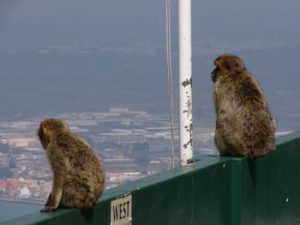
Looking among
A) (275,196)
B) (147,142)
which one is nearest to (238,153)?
(275,196)

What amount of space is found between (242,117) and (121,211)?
289 cm

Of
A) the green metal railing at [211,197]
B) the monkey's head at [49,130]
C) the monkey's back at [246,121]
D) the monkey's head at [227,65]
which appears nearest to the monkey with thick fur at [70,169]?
the monkey's head at [49,130]

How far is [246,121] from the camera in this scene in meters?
9.81

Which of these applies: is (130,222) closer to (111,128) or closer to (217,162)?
(217,162)

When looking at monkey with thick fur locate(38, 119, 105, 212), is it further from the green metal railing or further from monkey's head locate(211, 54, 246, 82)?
monkey's head locate(211, 54, 246, 82)

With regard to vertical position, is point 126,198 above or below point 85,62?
below

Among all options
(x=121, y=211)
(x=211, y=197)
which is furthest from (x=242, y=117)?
(x=121, y=211)

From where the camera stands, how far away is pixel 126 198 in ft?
23.9

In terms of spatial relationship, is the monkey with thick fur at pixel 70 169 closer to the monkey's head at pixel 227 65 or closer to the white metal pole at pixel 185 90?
the white metal pole at pixel 185 90

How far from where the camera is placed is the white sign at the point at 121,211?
23.4 feet

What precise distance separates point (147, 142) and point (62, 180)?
25.8 ft

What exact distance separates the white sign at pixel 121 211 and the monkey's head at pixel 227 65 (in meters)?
3.20

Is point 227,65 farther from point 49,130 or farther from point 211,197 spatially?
point 49,130

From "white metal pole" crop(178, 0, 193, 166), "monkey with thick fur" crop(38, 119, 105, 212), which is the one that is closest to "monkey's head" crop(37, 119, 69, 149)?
A: "monkey with thick fur" crop(38, 119, 105, 212)
